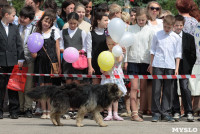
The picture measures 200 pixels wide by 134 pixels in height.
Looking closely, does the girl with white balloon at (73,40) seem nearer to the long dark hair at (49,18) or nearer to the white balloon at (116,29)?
the long dark hair at (49,18)

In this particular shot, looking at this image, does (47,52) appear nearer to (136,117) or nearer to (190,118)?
(136,117)

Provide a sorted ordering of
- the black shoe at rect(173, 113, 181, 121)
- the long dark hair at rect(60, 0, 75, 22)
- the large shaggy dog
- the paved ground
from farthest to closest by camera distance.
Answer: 1. the long dark hair at rect(60, 0, 75, 22)
2. the black shoe at rect(173, 113, 181, 121)
3. the large shaggy dog
4. the paved ground

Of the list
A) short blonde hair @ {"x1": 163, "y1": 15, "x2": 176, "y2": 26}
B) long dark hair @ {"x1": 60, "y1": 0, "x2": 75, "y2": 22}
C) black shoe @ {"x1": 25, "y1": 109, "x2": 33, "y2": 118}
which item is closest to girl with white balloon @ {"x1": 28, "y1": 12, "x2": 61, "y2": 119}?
black shoe @ {"x1": 25, "y1": 109, "x2": 33, "y2": 118}

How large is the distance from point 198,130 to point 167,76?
1.56 metres

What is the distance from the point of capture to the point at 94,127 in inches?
385

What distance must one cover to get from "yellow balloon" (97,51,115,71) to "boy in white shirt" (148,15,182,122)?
96 cm

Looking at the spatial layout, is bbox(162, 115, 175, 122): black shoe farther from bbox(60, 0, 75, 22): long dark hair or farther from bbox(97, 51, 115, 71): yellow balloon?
bbox(60, 0, 75, 22): long dark hair

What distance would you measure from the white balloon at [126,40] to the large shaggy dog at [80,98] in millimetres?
1179

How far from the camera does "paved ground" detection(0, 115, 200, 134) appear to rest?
9.20 meters

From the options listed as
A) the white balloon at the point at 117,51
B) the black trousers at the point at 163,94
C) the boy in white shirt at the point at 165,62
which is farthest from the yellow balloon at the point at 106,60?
the black trousers at the point at 163,94

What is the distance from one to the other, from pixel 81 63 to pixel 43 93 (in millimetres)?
1609

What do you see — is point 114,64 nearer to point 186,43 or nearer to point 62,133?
point 186,43

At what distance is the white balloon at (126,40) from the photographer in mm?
10609

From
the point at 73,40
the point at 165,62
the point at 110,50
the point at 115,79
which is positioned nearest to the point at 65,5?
the point at 73,40
